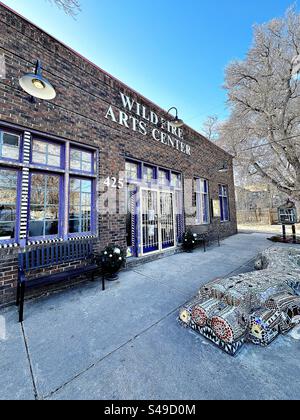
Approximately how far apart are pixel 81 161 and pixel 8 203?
175cm

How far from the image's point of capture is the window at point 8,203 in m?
3.12

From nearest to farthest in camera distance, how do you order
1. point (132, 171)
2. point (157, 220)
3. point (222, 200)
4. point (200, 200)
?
point (132, 171)
point (157, 220)
point (200, 200)
point (222, 200)

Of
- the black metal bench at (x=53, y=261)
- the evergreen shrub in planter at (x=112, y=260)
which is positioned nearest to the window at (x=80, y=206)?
the black metal bench at (x=53, y=261)

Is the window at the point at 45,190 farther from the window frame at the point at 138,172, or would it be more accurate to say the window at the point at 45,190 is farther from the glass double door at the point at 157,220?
the glass double door at the point at 157,220

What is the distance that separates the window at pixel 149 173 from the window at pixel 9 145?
11.0 feet

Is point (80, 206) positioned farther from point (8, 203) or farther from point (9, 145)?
point (9, 145)

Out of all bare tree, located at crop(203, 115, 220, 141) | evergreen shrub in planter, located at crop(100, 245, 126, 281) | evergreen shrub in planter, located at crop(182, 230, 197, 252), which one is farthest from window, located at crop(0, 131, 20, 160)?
bare tree, located at crop(203, 115, 220, 141)

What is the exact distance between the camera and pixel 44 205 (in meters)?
3.58

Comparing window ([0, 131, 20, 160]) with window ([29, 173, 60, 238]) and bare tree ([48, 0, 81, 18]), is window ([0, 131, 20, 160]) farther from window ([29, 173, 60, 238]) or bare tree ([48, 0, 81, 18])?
bare tree ([48, 0, 81, 18])

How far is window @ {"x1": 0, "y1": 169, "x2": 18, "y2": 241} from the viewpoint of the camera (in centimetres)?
312

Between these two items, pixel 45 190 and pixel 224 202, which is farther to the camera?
pixel 224 202

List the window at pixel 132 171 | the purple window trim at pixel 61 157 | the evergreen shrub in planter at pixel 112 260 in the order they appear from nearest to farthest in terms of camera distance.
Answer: the purple window trim at pixel 61 157
the evergreen shrub in planter at pixel 112 260
the window at pixel 132 171

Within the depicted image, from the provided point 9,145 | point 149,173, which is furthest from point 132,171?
point 9,145
